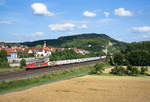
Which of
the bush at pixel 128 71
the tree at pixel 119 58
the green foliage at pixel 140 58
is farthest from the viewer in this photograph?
the green foliage at pixel 140 58

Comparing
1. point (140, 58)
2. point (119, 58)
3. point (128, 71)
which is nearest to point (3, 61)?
point (128, 71)

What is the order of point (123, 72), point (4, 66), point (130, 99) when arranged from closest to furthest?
1. point (130, 99)
2. point (123, 72)
3. point (4, 66)

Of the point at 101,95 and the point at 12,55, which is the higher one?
the point at 12,55

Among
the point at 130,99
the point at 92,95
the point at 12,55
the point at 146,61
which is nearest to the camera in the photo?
the point at 130,99

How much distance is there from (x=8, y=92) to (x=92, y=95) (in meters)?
10.8

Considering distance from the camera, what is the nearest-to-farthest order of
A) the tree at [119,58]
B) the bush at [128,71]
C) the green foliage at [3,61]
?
1. the bush at [128,71]
2. the green foliage at [3,61]
3. the tree at [119,58]

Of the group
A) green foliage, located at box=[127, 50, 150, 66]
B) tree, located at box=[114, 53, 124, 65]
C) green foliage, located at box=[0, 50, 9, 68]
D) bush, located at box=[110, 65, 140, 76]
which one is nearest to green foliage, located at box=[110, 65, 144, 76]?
bush, located at box=[110, 65, 140, 76]

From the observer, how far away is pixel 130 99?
19.8 m

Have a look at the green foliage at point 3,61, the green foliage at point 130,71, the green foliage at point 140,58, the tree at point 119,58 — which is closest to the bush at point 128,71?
the green foliage at point 130,71

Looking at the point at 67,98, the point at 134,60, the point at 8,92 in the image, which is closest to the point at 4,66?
the point at 8,92

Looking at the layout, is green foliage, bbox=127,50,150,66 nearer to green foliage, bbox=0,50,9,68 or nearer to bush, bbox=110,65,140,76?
bush, bbox=110,65,140,76

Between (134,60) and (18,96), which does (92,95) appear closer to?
(18,96)

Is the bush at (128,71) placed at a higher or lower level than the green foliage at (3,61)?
lower

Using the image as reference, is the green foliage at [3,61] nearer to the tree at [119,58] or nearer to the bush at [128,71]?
the bush at [128,71]
